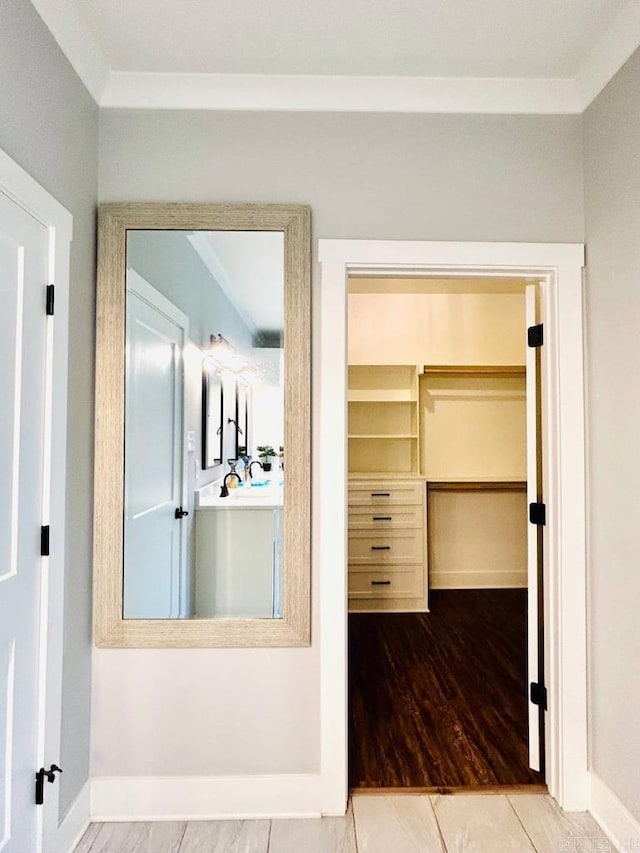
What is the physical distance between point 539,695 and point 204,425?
5.61 ft

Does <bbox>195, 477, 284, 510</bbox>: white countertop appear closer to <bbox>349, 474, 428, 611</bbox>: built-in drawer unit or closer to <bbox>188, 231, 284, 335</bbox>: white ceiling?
<bbox>188, 231, 284, 335</bbox>: white ceiling

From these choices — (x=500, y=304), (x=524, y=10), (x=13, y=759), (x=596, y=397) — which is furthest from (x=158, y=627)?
(x=500, y=304)

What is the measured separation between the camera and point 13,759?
1.54 metres

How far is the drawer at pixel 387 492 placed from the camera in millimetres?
4383

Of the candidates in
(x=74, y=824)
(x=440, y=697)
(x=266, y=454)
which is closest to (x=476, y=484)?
(x=440, y=697)

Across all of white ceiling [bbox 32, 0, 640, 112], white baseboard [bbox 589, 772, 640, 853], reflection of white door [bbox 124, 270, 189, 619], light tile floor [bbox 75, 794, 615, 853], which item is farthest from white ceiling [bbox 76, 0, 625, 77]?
light tile floor [bbox 75, 794, 615, 853]

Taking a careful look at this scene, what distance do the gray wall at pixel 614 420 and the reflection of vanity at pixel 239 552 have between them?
118cm

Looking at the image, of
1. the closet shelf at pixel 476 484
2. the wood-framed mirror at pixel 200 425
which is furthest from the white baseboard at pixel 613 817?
the closet shelf at pixel 476 484

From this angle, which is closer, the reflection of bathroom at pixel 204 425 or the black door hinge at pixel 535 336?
the reflection of bathroom at pixel 204 425

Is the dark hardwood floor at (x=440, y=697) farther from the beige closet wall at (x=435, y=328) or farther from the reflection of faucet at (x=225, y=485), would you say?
the beige closet wall at (x=435, y=328)

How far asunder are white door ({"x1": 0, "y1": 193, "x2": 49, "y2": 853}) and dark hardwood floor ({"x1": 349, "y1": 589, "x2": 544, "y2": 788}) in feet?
4.09

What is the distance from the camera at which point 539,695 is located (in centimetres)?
218

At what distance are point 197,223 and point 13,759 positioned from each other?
1.82m

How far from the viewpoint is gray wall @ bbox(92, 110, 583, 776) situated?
2023 mm
